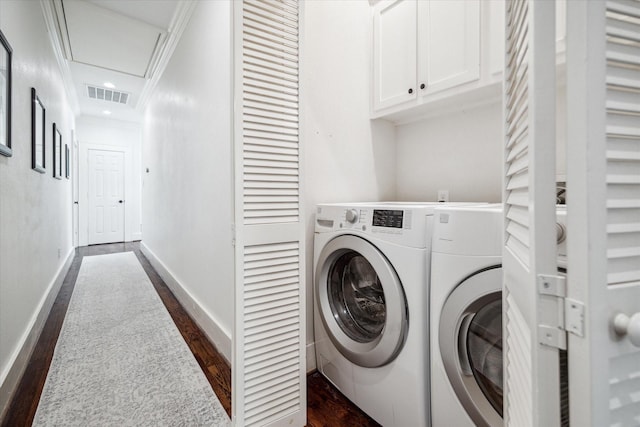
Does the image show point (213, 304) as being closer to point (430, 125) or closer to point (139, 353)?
point (139, 353)

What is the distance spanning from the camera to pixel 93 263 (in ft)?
13.9

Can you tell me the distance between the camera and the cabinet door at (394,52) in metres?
1.68

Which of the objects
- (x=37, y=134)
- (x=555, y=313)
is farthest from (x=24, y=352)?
(x=555, y=313)

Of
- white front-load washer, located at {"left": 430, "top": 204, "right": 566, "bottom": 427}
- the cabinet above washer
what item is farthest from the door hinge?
the cabinet above washer

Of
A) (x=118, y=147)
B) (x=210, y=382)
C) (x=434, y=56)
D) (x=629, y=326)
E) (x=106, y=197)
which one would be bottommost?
(x=210, y=382)

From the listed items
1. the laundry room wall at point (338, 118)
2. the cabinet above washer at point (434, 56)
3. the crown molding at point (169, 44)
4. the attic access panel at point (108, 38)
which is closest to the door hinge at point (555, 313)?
the cabinet above washer at point (434, 56)

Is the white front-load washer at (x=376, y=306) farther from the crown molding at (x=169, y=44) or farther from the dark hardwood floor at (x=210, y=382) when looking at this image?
the crown molding at (x=169, y=44)

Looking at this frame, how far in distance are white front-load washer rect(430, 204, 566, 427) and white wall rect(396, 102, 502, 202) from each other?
84 centimetres

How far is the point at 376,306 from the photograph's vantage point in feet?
4.46

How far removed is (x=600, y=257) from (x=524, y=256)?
4.9 inches

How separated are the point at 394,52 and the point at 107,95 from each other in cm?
484

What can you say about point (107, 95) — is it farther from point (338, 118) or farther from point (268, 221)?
point (268, 221)

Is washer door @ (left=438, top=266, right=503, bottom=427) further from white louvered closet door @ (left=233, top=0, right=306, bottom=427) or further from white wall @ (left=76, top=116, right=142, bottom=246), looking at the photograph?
white wall @ (left=76, top=116, right=142, bottom=246)

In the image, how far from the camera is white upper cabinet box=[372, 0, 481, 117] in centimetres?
144
